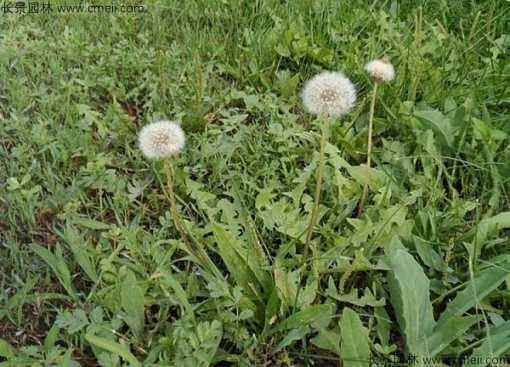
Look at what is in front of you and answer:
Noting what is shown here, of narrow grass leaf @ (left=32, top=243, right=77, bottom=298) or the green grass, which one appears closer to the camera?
the green grass

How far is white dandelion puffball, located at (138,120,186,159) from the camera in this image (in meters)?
1.60

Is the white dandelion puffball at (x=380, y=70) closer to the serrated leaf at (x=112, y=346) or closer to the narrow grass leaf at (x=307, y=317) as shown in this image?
the narrow grass leaf at (x=307, y=317)

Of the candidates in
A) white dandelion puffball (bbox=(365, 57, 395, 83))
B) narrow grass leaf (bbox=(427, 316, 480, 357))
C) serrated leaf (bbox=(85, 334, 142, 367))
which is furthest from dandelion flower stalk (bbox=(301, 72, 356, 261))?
serrated leaf (bbox=(85, 334, 142, 367))

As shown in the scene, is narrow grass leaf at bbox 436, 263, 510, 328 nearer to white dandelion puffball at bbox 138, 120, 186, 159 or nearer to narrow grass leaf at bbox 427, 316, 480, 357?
narrow grass leaf at bbox 427, 316, 480, 357

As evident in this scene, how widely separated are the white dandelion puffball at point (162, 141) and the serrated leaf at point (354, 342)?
627 mm

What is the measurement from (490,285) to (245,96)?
1.24 metres

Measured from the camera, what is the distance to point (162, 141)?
1.60 metres

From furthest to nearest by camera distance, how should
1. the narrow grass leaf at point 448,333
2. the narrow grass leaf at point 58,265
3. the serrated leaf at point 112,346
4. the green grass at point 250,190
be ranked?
the narrow grass leaf at point 58,265, the green grass at point 250,190, the narrow grass leaf at point 448,333, the serrated leaf at point 112,346

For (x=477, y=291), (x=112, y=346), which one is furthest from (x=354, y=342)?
(x=112, y=346)

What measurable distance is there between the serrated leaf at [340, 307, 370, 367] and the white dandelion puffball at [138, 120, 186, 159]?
2.06 ft

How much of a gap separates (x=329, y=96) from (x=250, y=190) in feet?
1.98

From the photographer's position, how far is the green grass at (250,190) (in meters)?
1.59

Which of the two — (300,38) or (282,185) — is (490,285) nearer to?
(282,185)

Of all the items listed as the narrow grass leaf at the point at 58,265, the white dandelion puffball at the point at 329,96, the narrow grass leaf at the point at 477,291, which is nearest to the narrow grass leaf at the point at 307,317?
the narrow grass leaf at the point at 477,291
